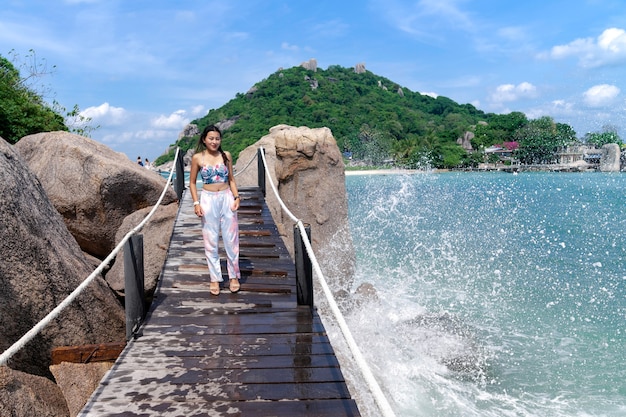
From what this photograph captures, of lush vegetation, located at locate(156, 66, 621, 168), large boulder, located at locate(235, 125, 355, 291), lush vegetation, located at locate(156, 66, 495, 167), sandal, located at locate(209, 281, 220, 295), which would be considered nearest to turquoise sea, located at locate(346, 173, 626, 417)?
large boulder, located at locate(235, 125, 355, 291)

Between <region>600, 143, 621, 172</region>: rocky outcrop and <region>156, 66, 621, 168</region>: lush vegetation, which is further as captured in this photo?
<region>156, 66, 621, 168</region>: lush vegetation

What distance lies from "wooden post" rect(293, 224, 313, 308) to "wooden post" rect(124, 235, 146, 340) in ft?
5.10

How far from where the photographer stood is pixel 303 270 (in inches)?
193

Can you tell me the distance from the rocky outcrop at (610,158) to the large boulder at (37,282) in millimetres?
118611

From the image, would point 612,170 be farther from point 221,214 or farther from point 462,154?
point 221,214

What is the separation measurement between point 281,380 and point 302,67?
13984 centimetres

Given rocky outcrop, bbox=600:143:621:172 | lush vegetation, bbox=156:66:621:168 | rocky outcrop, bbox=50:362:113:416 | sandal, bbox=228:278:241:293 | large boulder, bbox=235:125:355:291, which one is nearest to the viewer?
rocky outcrop, bbox=50:362:113:416

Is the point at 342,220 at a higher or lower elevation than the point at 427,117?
lower

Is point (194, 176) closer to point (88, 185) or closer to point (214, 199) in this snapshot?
point (214, 199)

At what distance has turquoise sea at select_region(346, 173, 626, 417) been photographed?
8.70m

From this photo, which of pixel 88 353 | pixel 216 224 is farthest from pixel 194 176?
pixel 88 353

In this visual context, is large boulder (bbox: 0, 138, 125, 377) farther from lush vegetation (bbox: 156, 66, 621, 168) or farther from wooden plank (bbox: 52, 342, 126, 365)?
lush vegetation (bbox: 156, 66, 621, 168)

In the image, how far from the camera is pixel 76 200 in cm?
859

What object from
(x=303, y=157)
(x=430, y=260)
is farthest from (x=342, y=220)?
(x=430, y=260)
